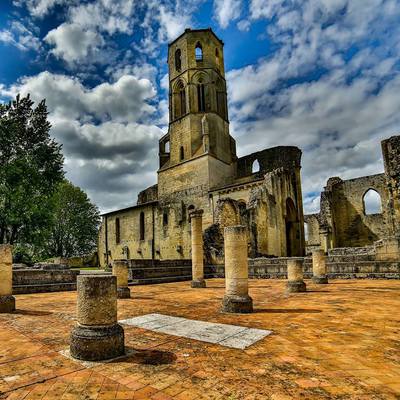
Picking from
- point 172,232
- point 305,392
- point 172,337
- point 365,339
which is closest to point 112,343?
point 172,337

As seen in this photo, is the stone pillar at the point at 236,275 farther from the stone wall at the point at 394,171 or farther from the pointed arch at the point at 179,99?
the pointed arch at the point at 179,99

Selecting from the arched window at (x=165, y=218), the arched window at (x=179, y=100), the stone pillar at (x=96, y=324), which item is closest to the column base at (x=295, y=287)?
the stone pillar at (x=96, y=324)

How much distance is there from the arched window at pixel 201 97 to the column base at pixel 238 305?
30.3 m

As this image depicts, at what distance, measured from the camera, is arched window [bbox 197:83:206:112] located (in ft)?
113

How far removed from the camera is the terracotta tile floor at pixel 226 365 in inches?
108

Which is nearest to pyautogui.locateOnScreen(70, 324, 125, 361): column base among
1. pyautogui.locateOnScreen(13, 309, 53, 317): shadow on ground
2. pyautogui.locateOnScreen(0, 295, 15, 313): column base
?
pyautogui.locateOnScreen(13, 309, 53, 317): shadow on ground

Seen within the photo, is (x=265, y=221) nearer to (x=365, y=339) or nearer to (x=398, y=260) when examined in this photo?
(x=398, y=260)

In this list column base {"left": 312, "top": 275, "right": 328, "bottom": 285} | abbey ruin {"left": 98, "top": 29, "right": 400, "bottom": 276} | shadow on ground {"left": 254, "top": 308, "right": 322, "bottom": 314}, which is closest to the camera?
shadow on ground {"left": 254, "top": 308, "right": 322, "bottom": 314}

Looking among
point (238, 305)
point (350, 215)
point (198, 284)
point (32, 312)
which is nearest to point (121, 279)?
point (32, 312)

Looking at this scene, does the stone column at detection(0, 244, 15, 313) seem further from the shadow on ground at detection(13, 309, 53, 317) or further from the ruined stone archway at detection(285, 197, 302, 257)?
the ruined stone archway at detection(285, 197, 302, 257)

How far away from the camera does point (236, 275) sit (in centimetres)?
696

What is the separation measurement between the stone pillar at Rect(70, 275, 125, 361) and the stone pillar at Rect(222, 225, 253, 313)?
326 centimetres

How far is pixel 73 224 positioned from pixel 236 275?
38.4 m

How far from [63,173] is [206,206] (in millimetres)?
13481
